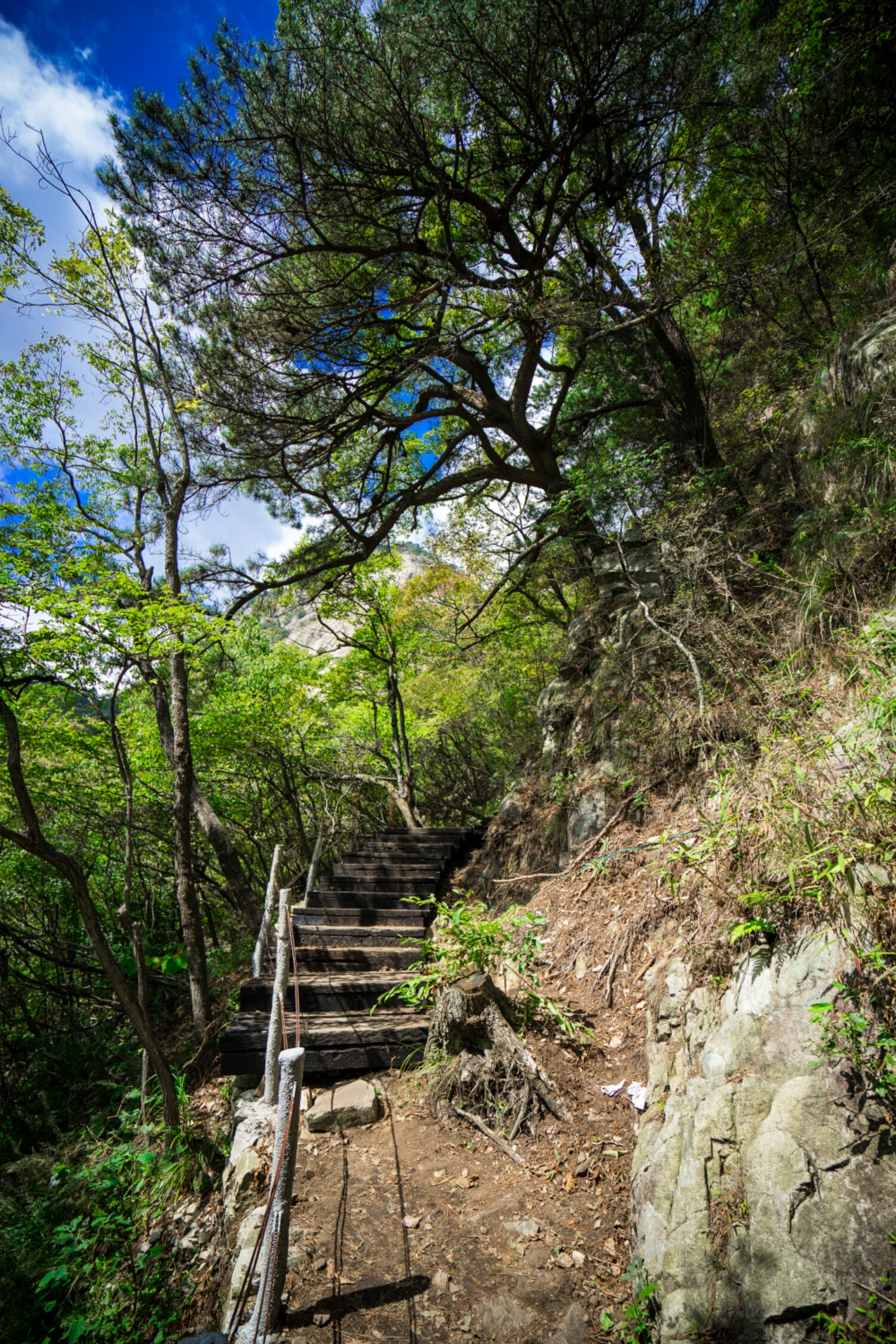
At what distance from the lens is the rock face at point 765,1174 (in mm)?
1919

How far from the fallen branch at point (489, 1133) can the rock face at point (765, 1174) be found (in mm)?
833

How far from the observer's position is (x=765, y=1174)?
7.17 ft

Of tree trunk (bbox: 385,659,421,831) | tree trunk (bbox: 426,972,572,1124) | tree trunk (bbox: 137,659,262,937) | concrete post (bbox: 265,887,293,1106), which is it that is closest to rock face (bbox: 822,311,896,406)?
tree trunk (bbox: 426,972,572,1124)

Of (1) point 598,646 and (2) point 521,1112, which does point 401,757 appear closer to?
(1) point 598,646

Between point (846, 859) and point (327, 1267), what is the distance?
10.7 ft

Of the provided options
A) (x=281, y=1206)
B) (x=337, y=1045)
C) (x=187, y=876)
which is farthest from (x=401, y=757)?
(x=281, y=1206)

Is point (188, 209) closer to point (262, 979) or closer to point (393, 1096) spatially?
point (262, 979)

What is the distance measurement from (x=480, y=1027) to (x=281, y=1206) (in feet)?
5.75

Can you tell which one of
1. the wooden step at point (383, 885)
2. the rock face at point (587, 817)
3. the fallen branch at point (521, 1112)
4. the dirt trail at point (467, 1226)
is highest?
the rock face at point (587, 817)

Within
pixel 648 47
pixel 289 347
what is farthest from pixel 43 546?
pixel 648 47

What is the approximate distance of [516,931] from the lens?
5535 millimetres

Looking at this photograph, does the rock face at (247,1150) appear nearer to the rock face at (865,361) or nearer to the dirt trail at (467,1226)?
the dirt trail at (467,1226)

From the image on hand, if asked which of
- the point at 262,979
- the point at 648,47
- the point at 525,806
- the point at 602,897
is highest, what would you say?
the point at 648,47

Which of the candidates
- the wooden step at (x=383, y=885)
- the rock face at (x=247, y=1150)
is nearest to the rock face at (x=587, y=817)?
the wooden step at (x=383, y=885)
